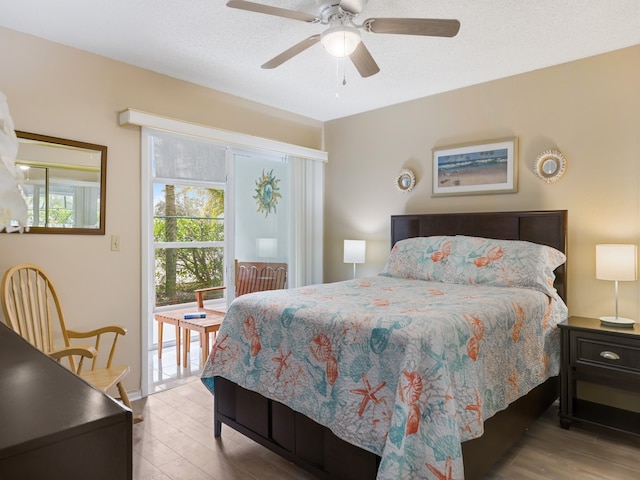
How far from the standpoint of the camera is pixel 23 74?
2.66 meters

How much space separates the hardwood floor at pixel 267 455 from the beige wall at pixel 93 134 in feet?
2.49

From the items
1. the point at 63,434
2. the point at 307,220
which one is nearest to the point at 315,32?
the point at 307,220

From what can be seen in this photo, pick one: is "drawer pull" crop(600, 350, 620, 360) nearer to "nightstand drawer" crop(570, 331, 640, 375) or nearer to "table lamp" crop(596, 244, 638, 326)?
"nightstand drawer" crop(570, 331, 640, 375)

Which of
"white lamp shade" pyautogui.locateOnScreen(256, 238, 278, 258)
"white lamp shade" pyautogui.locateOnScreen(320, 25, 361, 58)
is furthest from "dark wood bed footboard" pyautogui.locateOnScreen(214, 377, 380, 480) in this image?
"white lamp shade" pyautogui.locateOnScreen(256, 238, 278, 258)

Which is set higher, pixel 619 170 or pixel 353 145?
pixel 353 145

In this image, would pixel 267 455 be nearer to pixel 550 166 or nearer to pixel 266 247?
pixel 266 247

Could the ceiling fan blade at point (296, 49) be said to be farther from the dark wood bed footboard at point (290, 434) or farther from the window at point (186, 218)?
the dark wood bed footboard at point (290, 434)

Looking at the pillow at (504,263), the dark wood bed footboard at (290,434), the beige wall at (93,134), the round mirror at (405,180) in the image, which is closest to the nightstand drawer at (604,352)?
the pillow at (504,263)

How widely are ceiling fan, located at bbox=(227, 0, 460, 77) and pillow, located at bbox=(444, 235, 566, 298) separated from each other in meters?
1.61

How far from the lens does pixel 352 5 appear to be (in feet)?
7.05

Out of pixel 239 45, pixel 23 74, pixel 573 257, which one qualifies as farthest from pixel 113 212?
pixel 573 257

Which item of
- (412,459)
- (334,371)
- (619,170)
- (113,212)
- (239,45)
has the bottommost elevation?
(412,459)

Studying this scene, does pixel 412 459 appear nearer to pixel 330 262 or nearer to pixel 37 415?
pixel 37 415

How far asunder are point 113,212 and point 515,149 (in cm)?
319
